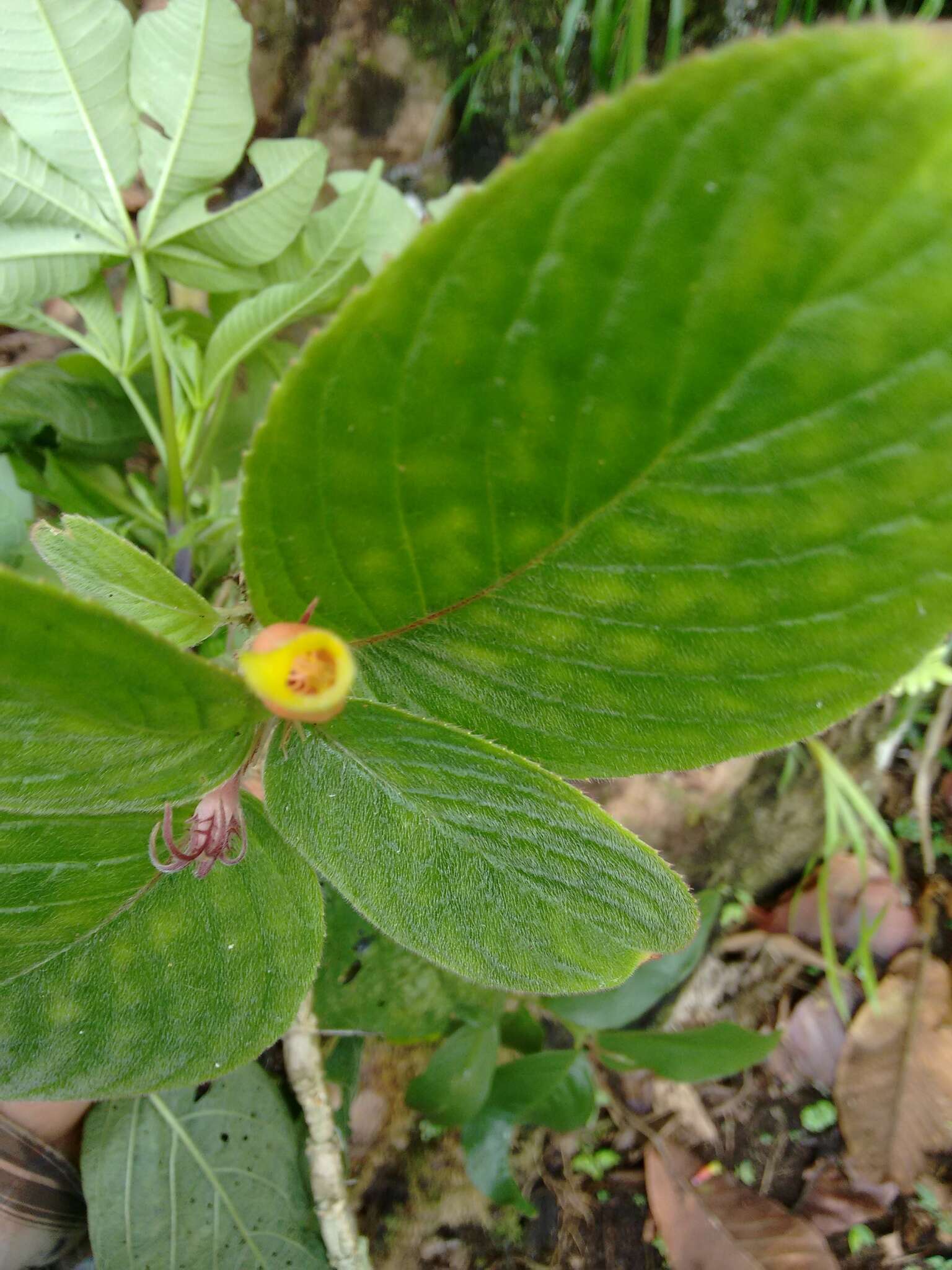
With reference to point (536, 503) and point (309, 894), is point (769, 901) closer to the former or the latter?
point (309, 894)

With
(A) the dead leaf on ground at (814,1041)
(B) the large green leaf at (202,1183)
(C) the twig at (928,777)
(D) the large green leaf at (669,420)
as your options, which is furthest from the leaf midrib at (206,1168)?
(C) the twig at (928,777)

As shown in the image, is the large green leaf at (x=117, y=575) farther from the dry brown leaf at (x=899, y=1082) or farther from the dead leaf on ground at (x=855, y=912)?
the dry brown leaf at (x=899, y=1082)

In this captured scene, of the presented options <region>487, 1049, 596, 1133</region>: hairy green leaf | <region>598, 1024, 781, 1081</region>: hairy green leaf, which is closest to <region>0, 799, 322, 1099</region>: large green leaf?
<region>487, 1049, 596, 1133</region>: hairy green leaf

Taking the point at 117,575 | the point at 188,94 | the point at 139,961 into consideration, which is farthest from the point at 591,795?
the point at 188,94

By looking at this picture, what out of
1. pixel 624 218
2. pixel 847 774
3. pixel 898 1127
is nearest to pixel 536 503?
pixel 624 218

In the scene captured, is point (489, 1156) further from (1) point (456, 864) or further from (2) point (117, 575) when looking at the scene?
(2) point (117, 575)
